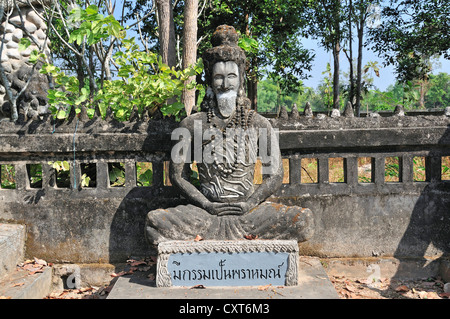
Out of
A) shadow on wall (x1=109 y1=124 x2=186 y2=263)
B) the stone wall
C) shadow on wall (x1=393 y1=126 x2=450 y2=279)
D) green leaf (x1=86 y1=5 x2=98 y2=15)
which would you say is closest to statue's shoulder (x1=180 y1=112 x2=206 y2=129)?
the stone wall

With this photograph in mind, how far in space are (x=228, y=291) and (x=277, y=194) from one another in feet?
4.89

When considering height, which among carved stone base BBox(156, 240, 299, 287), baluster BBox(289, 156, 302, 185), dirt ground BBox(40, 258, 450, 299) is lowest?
dirt ground BBox(40, 258, 450, 299)

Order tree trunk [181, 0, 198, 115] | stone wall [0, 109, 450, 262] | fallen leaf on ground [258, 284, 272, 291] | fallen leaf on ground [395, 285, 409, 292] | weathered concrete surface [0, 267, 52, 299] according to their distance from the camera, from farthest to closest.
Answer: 1. tree trunk [181, 0, 198, 115]
2. stone wall [0, 109, 450, 262]
3. fallen leaf on ground [395, 285, 409, 292]
4. weathered concrete surface [0, 267, 52, 299]
5. fallen leaf on ground [258, 284, 272, 291]

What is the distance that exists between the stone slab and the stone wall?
36.0 inches

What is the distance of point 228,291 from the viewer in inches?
159

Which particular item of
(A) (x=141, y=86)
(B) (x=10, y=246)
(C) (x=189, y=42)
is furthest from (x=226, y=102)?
(C) (x=189, y=42)

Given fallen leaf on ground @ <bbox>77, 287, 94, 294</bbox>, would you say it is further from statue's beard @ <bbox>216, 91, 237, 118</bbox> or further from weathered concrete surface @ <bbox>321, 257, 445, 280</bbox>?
weathered concrete surface @ <bbox>321, 257, 445, 280</bbox>

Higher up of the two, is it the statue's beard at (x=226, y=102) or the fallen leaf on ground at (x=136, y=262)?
the statue's beard at (x=226, y=102)

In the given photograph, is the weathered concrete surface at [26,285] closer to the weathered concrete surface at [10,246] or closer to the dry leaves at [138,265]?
the weathered concrete surface at [10,246]

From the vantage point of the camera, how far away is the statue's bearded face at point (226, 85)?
15.0 feet

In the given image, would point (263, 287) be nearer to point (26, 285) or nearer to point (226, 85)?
point (226, 85)

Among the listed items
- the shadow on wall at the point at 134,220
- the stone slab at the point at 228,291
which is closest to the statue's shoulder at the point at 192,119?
the shadow on wall at the point at 134,220

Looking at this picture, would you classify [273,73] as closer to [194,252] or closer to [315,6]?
[315,6]

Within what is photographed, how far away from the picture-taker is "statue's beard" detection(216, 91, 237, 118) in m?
4.62
